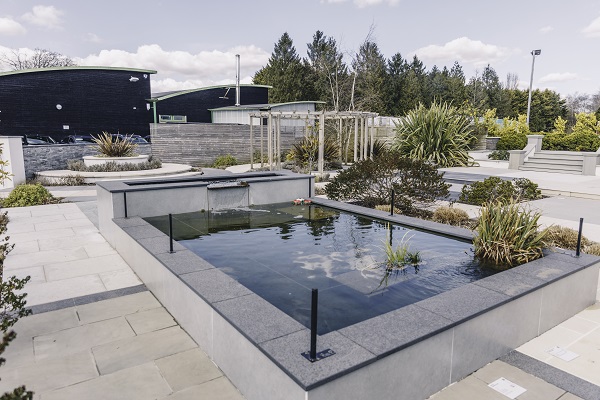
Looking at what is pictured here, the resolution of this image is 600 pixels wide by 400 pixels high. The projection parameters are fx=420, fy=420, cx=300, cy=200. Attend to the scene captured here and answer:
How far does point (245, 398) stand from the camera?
2926 mm

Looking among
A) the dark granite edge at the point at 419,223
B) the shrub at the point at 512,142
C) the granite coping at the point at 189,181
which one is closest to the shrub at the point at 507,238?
the dark granite edge at the point at 419,223

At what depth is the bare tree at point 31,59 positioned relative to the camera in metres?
40.9

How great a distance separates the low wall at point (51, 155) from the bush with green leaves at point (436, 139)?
1372 cm

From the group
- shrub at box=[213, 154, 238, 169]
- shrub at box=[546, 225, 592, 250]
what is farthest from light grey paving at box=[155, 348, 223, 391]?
shrub at box=[213, 154, 238, 169]

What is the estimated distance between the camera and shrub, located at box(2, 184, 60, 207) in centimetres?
1028

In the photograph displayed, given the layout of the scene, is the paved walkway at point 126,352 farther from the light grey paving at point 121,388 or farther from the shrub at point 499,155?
the shrub at point 499,155

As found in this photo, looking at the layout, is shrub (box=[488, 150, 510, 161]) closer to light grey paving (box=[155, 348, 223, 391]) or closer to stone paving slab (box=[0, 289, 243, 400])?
stone paving slab (box=[0, 289, 243, 400])

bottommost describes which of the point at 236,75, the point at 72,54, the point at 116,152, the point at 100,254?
the point at 100,254

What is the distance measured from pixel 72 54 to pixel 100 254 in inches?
1792

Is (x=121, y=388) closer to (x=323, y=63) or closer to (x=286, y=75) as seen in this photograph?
(x=323, y=63)

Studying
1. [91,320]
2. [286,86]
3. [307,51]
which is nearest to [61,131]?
[91,320]

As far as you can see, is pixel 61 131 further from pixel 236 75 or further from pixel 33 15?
pixel 33 15

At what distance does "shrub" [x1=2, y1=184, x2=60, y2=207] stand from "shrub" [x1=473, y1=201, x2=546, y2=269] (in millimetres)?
10270

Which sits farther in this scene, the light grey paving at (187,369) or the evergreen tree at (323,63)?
the evergreen tree at (323,63)
